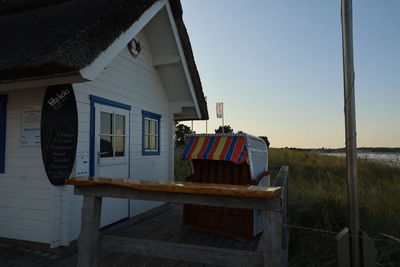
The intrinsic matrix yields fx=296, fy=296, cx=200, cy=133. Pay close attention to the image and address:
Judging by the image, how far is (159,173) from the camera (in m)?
6.89

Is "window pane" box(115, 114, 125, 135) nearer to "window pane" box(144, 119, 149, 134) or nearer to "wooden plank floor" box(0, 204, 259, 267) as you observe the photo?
"window pane" box(144, 119, 149, 134)

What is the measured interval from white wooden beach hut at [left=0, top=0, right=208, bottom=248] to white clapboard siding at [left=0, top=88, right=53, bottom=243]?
0.01m

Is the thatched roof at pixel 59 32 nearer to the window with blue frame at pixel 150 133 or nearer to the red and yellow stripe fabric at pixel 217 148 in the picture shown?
the red and yellow stripe fabric at pixel 217 148

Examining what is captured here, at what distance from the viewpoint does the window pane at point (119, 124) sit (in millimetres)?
5156

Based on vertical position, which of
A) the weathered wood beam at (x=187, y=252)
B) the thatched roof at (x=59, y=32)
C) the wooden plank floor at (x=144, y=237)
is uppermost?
the thatched roof at (x=59, y=32)

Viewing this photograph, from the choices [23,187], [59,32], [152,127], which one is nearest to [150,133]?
[152,127]

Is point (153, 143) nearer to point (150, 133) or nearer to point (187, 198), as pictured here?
point (150, 133)

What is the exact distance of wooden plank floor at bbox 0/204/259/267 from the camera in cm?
359

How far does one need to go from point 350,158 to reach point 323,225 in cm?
243

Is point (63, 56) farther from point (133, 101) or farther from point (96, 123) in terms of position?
point (133, 101)

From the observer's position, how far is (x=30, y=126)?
163 inches

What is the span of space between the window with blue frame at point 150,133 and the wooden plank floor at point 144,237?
1.36 m

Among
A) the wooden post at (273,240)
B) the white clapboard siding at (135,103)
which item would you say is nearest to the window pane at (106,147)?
the white clapboard siding at (135,103)

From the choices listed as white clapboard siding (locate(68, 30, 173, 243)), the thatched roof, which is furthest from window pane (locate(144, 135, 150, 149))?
the thatched roof
